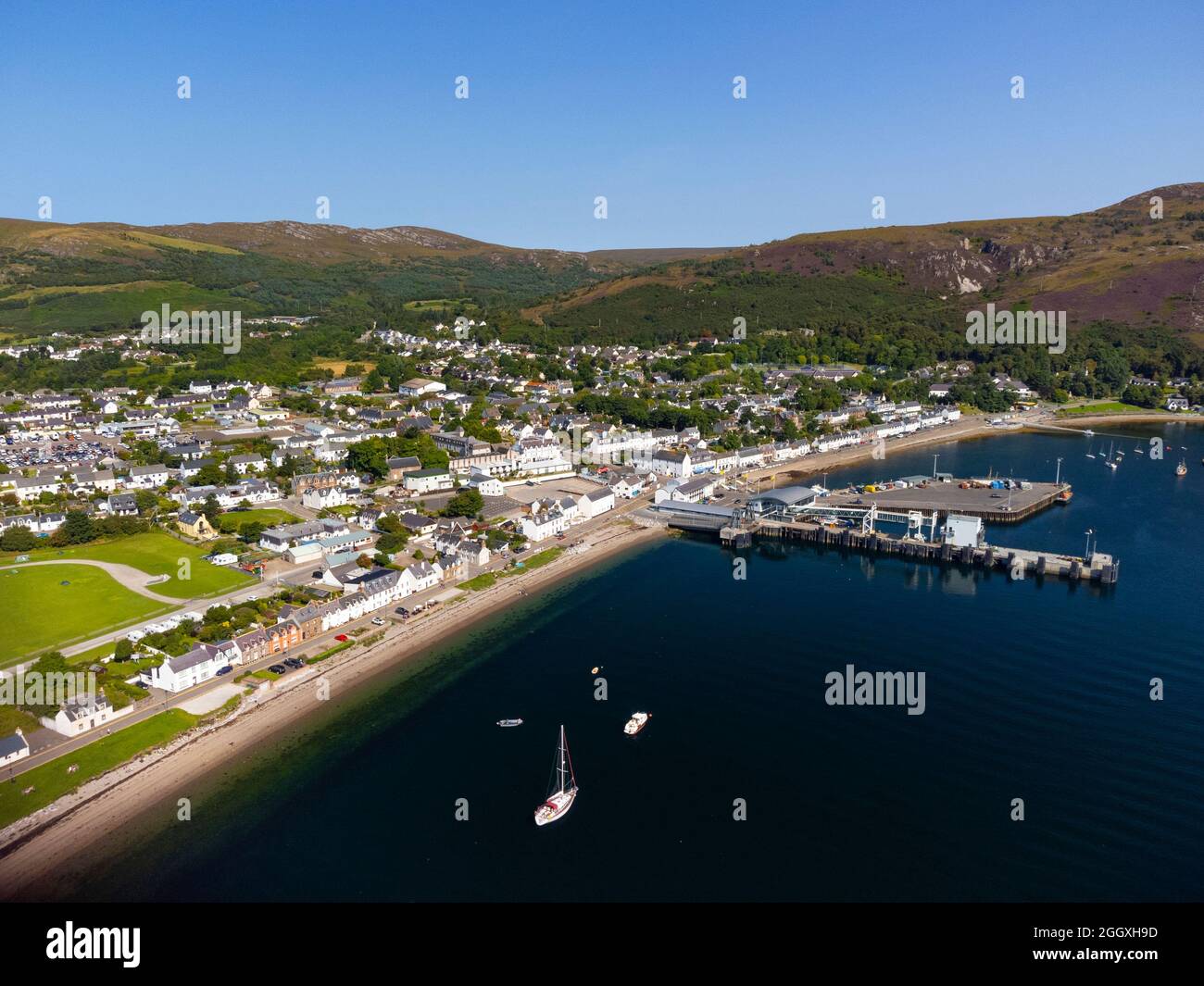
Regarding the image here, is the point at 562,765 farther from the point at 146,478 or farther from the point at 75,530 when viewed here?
the point at 146,478

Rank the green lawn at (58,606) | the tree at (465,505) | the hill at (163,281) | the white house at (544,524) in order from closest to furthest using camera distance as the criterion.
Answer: the green lawn at (58,606) → the white house at (544,524) → the tree at (465,505) → the hill at (163,281)

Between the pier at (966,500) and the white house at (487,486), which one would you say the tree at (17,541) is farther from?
the pier at (966,500)

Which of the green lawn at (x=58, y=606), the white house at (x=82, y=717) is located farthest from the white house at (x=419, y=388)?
the white house at (x=82, y=717)

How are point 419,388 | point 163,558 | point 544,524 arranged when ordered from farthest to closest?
point 419,388
point 544,524
point 163,558

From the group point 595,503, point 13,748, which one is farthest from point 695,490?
point 13,748

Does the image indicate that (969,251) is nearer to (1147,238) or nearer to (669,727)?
(1147,238)

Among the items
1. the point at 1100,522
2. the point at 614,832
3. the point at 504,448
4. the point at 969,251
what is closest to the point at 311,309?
the point at 504,448
